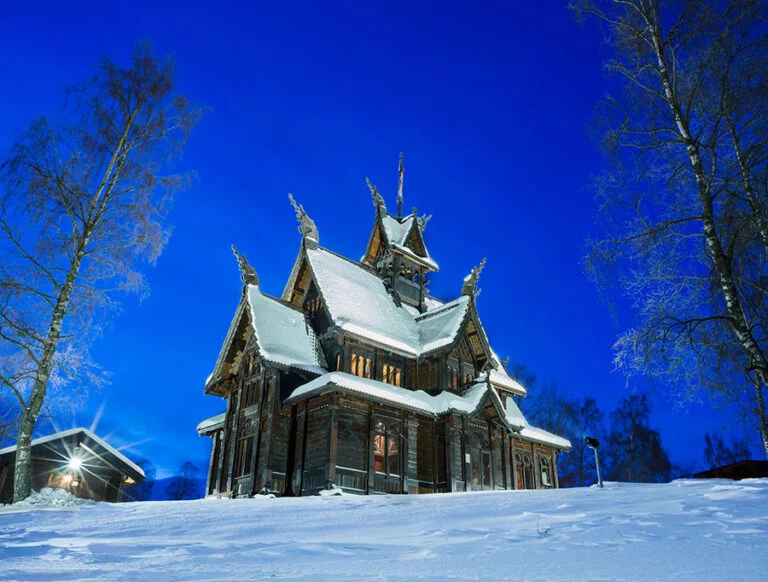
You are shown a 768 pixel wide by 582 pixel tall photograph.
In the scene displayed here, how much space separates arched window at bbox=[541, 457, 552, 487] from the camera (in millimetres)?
31656

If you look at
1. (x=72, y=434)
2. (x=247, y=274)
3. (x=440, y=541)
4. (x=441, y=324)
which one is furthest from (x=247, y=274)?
(x=440, y=541)

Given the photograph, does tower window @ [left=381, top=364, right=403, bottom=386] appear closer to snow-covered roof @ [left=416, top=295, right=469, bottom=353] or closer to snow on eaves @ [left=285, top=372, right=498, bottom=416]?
snow on eaves @ [left=285, top=372, right=498, bottom=416]

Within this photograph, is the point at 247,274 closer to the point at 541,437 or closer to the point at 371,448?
the point at 371,448

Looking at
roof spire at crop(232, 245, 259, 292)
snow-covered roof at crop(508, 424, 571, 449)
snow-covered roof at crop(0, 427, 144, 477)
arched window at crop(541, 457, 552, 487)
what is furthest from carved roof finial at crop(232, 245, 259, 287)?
arched window at crop(541, 457, 552, 487)

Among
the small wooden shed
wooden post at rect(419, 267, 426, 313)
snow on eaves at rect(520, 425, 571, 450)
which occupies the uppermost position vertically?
wooden post at rect(419, 267, 426, 313)

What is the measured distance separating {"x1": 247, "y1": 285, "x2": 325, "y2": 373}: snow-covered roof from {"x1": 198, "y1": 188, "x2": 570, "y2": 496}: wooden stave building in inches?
2.6

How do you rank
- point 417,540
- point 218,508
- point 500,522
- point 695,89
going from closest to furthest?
point 417,540
point 500,522
point 218,508
point 695,89

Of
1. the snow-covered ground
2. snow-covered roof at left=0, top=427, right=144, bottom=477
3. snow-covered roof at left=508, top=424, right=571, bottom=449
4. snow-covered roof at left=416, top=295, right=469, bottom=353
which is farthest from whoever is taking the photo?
snow-covered roof at left=508, top=424, right=571, bottom=449

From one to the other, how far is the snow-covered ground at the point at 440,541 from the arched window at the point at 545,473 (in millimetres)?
22659

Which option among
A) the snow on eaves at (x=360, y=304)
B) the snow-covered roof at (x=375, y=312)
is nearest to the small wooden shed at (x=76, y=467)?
the snow on eaves at (x=360, y=304)

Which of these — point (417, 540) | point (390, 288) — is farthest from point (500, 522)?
point (390, 288)

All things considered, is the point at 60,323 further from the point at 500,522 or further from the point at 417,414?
the point at 417,414

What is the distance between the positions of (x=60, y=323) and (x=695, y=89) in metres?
16.8

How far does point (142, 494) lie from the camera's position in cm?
8031
